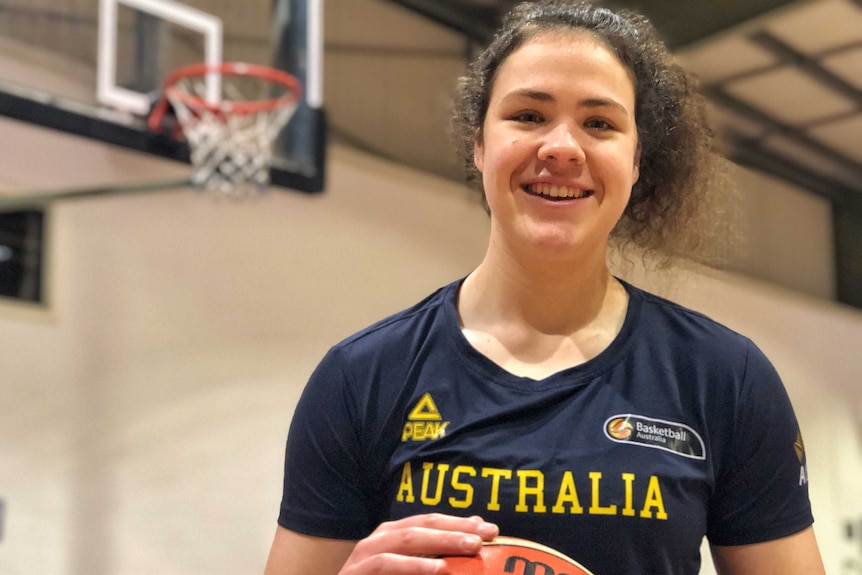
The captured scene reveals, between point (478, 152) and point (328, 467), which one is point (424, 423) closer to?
point (328, 467)

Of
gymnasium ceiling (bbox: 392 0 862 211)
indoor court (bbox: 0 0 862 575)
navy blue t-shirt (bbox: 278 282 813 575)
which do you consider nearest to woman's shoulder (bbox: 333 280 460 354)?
navy blue t-shirt (bbox: 278 282 813 575)

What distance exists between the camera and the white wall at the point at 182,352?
412 centimetres

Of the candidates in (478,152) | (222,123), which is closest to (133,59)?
(222,123)

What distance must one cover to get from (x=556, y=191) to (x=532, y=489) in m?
0.36

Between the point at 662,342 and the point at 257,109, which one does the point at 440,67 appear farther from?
the point at 662,342

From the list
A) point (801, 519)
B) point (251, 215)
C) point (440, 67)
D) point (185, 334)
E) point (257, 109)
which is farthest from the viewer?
point (440, 67)

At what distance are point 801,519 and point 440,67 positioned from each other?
5.87 metres

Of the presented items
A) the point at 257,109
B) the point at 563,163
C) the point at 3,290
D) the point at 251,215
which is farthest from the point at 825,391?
the point at 563,163

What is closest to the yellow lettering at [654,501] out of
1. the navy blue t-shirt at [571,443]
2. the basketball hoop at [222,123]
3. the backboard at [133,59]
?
the navy blue t-shirt at [571,443]

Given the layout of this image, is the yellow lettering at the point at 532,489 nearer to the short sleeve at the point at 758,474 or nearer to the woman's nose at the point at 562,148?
the short sleeve at the point at 758,474

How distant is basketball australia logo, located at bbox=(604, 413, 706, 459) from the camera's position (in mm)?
1097

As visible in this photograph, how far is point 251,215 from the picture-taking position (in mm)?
5172

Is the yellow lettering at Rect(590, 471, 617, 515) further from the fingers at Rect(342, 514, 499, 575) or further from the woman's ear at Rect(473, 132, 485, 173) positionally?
the woman's ear at Rect(473, 132, 485, 173)

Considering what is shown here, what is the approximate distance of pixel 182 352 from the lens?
4727 millimetres
